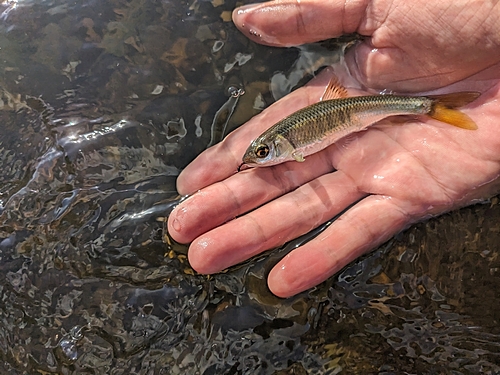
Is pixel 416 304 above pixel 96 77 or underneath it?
underneath

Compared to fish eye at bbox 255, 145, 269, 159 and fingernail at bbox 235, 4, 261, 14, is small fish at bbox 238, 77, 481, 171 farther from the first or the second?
fingernail at bbox 235, 4, 261, 14

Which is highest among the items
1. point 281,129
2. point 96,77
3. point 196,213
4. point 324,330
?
point 96,77

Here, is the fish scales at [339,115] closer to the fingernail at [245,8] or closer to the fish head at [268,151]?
the fish head at [268,151]

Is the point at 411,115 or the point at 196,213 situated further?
the point at 411,115

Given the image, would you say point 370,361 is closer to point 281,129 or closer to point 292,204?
point 292,204

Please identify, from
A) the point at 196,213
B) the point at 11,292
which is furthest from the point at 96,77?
the point at 11,292

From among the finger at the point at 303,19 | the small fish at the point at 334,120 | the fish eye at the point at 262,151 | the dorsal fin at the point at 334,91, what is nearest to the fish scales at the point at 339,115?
the small fish at the point at 334,120

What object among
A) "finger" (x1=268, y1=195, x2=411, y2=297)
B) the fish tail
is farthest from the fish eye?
the fish tail
